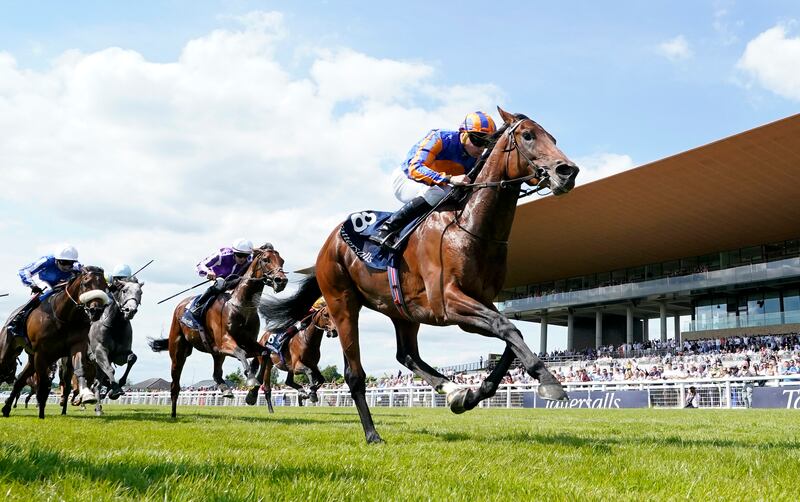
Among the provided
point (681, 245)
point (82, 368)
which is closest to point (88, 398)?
point (82, 368)

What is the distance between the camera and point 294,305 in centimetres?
1246

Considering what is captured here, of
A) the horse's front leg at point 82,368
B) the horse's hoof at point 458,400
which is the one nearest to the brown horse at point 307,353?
the horse's front leg at point 82,368

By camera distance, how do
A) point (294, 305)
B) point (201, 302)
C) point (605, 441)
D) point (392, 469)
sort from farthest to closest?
point (294, 305) → point (201, 302) → point (605, 441) → point (392, 469)

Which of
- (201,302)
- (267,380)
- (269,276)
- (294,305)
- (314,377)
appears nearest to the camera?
(269,276)

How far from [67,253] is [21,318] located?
1284 millimetres

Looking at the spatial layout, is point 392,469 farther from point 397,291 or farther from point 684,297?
point 684,297

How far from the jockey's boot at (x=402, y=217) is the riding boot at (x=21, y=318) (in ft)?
24.5

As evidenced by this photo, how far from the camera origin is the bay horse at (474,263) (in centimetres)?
550

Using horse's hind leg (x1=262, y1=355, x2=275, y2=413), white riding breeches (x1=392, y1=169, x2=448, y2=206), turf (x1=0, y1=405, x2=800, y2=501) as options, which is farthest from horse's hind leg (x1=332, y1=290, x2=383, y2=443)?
horse's hind leg (x1=262, y1=355, x2=275, y2=413)

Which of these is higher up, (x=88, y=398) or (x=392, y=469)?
(x=392, y=469)

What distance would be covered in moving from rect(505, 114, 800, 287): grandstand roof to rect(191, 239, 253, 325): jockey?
94.1 feet

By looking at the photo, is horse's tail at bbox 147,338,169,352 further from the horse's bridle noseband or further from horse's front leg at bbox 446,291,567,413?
horse's front leg at bbox 446,291,567,413

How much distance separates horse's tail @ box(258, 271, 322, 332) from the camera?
1238 cm

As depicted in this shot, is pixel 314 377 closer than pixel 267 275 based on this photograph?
No
